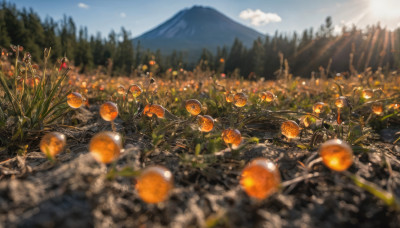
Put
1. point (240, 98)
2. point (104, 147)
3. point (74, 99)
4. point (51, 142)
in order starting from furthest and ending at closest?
point (240, 98)
point (74, 99)
point (51, 142)
point (104, 147)

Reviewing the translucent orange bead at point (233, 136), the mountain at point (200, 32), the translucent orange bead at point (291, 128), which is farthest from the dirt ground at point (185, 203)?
the mountain at point (200, 32)

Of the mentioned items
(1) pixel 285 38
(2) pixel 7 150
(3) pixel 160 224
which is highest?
(1) pixel 285 38

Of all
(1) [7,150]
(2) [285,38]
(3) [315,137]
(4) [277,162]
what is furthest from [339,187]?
(2) [285,38]

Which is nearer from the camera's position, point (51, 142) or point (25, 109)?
point (51, 142)

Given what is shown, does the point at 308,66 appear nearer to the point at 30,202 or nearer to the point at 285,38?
the point at 285,38

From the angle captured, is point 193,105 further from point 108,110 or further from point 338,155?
point 338,155

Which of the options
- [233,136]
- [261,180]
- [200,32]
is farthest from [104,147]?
[200,32]

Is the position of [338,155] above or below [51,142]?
above

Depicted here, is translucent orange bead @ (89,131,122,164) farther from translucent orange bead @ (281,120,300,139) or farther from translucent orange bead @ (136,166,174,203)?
translucent orange bead @ (281,120,300,139)

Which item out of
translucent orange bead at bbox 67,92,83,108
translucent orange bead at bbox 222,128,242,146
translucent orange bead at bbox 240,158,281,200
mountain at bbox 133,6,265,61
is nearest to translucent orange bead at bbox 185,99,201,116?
translucent orange bead at bbox 222,128,242,146
